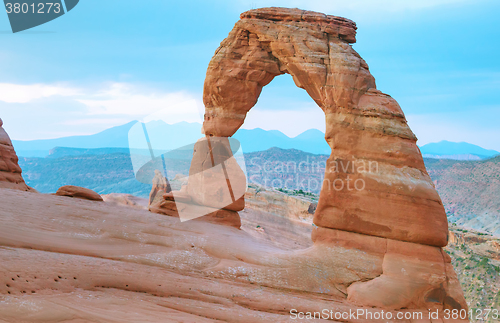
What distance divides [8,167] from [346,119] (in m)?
16.1

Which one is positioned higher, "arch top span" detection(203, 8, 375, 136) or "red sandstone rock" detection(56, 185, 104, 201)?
"arch top span" detection(203, 8, 375, 136)

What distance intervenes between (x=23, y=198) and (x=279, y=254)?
8765 millimetres

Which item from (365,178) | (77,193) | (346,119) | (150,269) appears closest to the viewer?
(150,269)

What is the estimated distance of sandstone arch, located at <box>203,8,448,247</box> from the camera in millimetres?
11570

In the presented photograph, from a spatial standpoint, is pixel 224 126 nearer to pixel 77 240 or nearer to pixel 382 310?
pixel 77 240

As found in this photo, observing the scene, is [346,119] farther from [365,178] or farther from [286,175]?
[286,175]

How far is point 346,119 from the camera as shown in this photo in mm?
12516

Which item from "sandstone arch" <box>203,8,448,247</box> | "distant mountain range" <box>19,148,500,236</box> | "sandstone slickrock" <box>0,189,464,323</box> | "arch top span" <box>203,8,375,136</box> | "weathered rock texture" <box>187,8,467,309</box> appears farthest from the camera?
"distant mountain range" <box>19,148,500,236</box>

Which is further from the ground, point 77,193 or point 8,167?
point 8,167

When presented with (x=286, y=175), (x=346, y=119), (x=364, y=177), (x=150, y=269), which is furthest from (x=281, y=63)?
(x=286, y=175)

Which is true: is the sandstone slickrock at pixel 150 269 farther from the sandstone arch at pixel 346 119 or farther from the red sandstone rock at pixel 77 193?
the red sandstone rock at pixel 77 193

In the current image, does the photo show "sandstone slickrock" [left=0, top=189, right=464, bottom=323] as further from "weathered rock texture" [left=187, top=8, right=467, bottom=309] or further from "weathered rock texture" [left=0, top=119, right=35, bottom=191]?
"weathered rock texture" [left=0, top=119, right=35, bottom=191]

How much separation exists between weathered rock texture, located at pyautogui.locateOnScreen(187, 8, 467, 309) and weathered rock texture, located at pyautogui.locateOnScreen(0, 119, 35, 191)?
42.9 ft

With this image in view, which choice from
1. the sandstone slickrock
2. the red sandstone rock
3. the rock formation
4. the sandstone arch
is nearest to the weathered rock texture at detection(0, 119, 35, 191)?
the red sandstone rock
